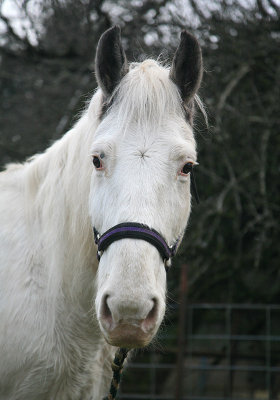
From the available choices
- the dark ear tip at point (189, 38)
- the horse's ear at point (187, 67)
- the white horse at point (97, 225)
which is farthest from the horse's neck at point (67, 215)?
the dark ear tip at point (189, 38)

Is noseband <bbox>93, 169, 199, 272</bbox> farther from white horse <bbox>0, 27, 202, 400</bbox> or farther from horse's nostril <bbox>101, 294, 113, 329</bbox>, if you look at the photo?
horse's nostril <bbox>101, 294, 113, 329</bbox>

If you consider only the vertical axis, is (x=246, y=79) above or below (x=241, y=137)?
above

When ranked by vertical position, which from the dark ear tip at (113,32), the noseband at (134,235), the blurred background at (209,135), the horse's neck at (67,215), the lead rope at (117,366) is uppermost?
the blurred background at (209,135)

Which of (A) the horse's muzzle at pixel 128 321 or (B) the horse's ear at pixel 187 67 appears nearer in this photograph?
(A) the horse's muzzle at pixel 128 321

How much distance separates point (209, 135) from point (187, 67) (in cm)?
268

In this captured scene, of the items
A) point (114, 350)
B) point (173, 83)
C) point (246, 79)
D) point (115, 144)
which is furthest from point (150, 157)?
point (246, 79)

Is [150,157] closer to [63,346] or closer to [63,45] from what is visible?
[63,346]

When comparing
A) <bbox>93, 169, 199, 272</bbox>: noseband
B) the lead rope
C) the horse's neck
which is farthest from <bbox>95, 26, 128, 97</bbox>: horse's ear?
the lead rope

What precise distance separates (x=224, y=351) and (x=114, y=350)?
12.0 ft

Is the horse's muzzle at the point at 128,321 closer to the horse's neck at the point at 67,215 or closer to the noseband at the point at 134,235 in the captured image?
the noseband at the point at 134,235

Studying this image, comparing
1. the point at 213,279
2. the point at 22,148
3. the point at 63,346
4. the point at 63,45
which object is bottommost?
the point at 63,346

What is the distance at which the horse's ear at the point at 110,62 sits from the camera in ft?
7.59

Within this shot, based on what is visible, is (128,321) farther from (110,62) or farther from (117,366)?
(110,62)

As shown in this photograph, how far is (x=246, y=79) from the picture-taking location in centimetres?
571
